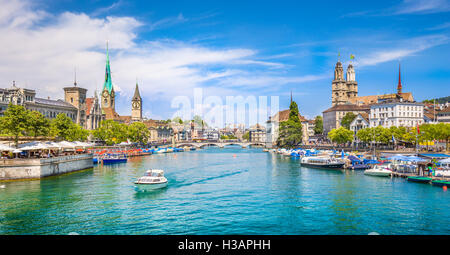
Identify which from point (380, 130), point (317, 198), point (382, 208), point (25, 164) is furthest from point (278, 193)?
point (380, 130)

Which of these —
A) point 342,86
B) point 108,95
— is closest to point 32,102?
point 108,95

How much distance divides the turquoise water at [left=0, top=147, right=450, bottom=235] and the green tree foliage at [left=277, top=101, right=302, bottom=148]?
8124cm

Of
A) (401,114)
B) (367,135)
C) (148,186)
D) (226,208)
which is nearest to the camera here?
(226,208)

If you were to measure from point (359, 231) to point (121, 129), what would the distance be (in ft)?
341


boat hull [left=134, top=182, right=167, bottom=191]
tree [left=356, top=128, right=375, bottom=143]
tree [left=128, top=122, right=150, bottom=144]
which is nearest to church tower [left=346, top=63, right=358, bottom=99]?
tree [left=356, top=128, right=375, bottom=143]

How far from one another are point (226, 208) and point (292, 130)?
100699 millimetres

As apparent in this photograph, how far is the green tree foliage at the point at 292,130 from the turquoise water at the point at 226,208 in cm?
8124

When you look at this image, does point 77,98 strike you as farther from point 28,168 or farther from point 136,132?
point 28,168

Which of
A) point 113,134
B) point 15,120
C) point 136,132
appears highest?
point 15,120

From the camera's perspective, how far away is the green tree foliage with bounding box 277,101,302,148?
127312mm

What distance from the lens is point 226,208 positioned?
2942cm

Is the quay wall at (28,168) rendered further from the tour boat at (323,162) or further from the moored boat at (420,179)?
the moored boat at (420,179)

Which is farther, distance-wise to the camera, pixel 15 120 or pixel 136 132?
pixel 136 132

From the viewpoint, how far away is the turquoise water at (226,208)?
77.0 ft
